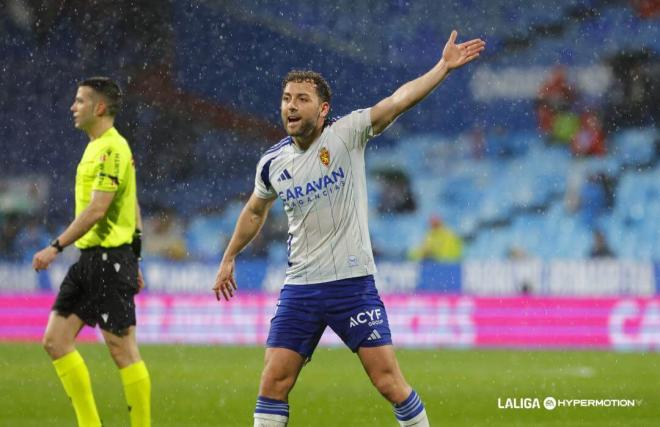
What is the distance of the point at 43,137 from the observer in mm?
22016

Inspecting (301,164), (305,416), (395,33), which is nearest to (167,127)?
(395,33)

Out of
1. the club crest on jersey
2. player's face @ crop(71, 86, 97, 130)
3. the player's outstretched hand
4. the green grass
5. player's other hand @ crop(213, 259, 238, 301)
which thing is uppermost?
player's face @ crop(71, 86, 97, 130)

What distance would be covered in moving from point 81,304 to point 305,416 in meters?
2.45

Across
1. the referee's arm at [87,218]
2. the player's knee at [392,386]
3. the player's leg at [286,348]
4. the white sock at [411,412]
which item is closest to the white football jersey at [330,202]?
the player's leg at [286,348]

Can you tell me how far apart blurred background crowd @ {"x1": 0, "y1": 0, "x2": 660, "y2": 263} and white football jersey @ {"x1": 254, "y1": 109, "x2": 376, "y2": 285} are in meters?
13.7

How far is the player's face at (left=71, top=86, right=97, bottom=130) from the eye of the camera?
6.96m

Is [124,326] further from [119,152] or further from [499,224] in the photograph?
[499,224]

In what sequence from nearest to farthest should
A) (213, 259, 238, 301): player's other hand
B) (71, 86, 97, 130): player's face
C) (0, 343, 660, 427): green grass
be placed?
1. (213, 259, 238, 301): player's other hand
2. (71, 86, 97, 130): player's face
3. (0, 343, 660, 427): green grass

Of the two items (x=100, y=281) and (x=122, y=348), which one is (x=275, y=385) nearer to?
(x=122, y=348)

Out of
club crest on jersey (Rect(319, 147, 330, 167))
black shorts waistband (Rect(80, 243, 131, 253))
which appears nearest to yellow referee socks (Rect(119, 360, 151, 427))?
black shorts waistband (Rect(80, 243, 131, 253))

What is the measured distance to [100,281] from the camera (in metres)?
6.77

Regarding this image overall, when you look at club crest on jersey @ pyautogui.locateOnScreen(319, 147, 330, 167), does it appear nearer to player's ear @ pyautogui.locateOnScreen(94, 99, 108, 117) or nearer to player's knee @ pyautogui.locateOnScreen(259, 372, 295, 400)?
player's knee @ pyautogui.locateOnScreen(259, 372, 295, 400)

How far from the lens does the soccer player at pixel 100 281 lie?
671 cm

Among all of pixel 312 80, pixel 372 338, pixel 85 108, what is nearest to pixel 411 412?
pixel 372 338
